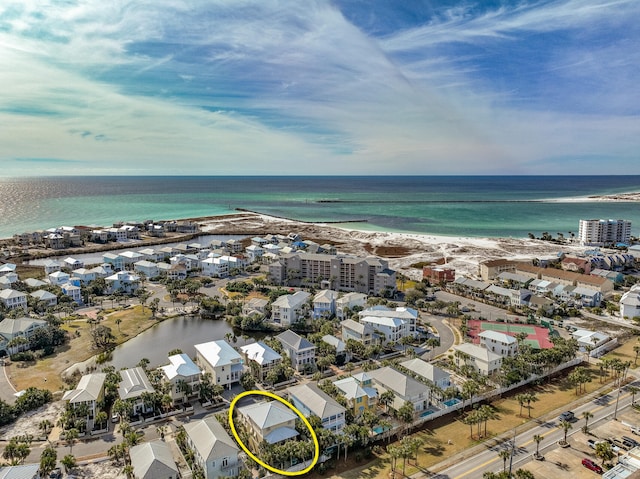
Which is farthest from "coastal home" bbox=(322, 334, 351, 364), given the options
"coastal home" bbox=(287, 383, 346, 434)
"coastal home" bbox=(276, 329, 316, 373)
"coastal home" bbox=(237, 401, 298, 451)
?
"coastal home" bbox=(237, 401, 298, 451)

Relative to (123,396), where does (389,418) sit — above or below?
below

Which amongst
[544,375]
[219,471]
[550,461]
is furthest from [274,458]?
[544,375]

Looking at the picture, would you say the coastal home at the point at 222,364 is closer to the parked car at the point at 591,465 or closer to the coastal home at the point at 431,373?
the coastal home at the point at 431,373

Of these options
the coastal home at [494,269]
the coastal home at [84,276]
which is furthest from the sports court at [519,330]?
the coastal home at [84,276]

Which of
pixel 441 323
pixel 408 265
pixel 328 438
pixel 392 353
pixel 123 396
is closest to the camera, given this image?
pixel 328 438

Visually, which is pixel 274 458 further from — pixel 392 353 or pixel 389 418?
pixel 392 353

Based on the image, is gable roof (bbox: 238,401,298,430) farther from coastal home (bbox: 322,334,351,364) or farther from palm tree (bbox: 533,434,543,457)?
palm tree (bbox: 533,434,543,457)

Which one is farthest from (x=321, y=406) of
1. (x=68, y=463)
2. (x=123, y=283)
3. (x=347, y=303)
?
(x=123, y=283)
